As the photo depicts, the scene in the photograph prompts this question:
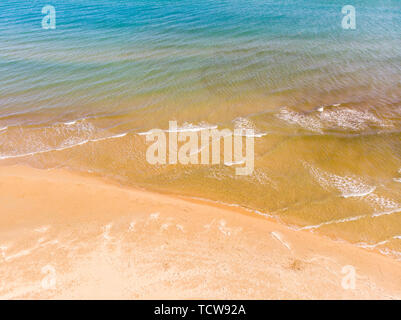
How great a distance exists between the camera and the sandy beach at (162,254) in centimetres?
657

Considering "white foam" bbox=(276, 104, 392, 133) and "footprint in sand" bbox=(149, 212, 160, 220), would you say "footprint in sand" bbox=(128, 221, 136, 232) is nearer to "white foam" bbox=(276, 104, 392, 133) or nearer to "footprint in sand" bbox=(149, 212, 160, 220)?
"footprint in sand" bbox=(149, 212, 160, 220)

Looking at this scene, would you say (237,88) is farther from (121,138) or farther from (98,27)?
(98,27)

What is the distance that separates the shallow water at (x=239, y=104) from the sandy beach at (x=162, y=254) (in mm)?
990

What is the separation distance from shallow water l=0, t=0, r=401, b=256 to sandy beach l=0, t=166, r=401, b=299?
0.99m

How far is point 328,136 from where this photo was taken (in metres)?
12.3

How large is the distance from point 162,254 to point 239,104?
10.5 m

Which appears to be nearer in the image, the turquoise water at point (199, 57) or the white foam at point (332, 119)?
the white foam at point (332, 119)

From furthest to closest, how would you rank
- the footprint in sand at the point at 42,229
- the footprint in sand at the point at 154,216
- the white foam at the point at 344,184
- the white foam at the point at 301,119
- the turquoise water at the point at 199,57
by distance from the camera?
the turquoise water at the point at 199,57, the white foam at the point at 301,119, the white foam at the point at 344,184, the footprint in sand at the point at 154,216, the footprint in sand at the point at 42,229

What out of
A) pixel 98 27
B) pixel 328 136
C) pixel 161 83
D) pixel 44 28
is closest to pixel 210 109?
pixel 161 83

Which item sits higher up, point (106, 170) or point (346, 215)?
point (106, 170)

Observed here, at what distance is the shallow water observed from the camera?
31.6 ft

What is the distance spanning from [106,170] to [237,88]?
10198 millimetres

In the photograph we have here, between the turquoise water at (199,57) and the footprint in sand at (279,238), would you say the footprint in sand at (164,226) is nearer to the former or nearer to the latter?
the footprint in sand at (279,238)

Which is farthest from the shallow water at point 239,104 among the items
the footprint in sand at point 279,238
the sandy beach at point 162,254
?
the sandy beach at point 162,254
